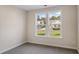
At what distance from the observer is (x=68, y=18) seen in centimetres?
382

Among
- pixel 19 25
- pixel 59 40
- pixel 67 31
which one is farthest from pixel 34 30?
pixel 67 31

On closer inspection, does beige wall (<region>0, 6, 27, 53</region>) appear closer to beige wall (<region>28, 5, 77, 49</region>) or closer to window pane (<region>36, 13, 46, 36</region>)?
window pane (<region>36, 13, 46, 36</region>)

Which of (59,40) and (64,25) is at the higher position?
(64,25)

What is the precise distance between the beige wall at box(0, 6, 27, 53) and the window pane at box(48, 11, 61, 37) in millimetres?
1725

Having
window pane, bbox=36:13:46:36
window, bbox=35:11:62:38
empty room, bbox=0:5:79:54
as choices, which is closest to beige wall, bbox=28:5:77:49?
empty room, bbox=0:5:79:54

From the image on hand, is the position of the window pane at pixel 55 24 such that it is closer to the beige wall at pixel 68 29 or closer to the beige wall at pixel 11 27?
the beige wall at pixel 68 29

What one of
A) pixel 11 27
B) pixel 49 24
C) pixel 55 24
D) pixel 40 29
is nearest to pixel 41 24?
pixel 40 29

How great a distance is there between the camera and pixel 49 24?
4.43 m

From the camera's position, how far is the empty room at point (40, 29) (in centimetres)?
346

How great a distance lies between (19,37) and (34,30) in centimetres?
103

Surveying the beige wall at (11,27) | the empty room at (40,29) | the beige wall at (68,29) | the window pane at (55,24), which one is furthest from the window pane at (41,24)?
the beige wall at (11,27)

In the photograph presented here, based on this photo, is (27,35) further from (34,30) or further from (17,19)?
(17,19)

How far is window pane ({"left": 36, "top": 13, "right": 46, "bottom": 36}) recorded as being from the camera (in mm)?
4609

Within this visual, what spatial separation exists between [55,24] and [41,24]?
90cm
